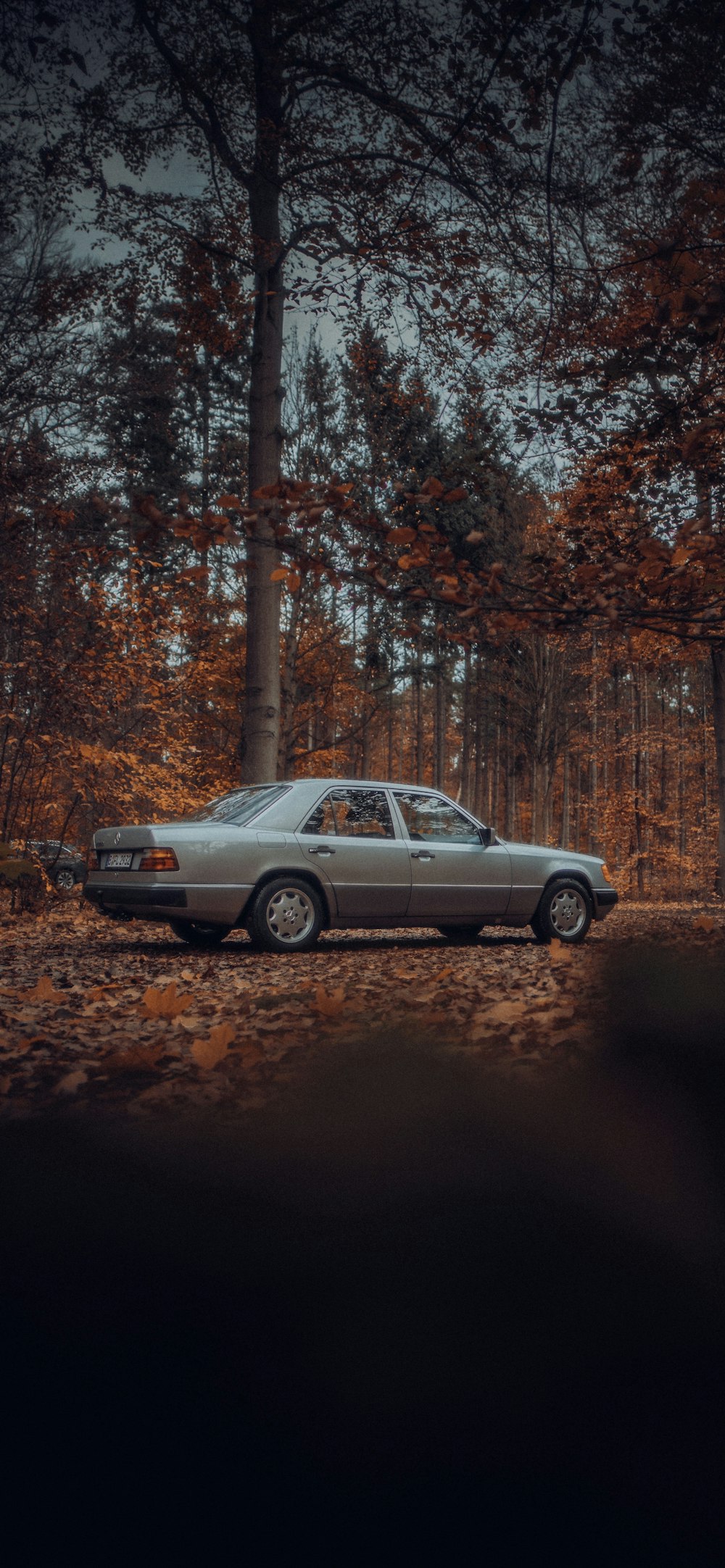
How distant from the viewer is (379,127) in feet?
25.0

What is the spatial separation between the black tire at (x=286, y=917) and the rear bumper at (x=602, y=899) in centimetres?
318

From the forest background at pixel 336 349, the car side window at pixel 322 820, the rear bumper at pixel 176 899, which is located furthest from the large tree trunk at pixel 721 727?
the rear bumper at pixel 176 899

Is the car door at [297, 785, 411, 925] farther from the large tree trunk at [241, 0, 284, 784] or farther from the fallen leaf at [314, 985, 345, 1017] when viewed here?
the fallen leaf at [314, 985, 345, 1017]

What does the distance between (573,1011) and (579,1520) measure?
63 centimetres

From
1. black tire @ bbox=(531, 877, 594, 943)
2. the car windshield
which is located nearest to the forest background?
the car windshield

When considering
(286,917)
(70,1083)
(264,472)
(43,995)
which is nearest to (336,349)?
(264,472)

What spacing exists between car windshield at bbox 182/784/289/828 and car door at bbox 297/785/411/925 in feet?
1.35

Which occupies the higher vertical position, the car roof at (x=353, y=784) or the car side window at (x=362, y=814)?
the car roof at (x=353, y=784)

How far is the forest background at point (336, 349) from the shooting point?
3887mm

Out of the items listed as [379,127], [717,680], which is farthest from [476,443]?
[717,680]

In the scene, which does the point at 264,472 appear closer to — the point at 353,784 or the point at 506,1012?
the point at 353,784

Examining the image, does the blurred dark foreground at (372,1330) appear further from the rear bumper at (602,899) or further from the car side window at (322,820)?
the rear bumper at (602,899)

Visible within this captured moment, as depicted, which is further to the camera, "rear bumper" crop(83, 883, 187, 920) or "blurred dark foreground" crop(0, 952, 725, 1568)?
"rear bumper" crop(83, 883, 187, 920)

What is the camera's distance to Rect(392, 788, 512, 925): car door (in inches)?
340
